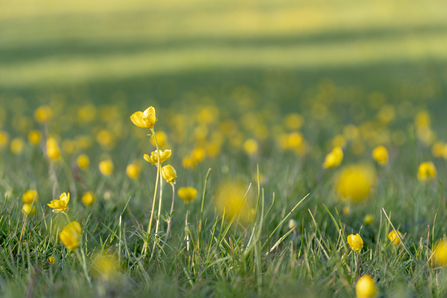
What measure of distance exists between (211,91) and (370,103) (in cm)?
226

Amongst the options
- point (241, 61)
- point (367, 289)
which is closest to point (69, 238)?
point (367, 289)

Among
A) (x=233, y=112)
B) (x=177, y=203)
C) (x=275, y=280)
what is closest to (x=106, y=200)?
(x=177, y=203)

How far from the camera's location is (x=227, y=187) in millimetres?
1759

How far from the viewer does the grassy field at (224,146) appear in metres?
1.15

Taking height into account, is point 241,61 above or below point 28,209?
above

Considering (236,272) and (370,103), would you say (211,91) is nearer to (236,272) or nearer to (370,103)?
(370,103)

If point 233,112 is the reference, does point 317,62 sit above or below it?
above

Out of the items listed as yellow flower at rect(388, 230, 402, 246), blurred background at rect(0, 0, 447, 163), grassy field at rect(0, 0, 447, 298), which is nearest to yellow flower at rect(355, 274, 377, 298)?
grassy field at rect(0, 0, 447, 298)

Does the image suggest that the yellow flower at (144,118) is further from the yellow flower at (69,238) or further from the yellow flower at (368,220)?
the yellow flower at (368,220)

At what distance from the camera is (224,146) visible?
3.26 meters

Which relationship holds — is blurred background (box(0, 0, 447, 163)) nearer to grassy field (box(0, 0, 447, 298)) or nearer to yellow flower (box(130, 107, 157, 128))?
grassy field (box(0, 0, 447, 298))

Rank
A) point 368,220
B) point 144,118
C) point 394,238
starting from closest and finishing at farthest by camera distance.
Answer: point 144,118 < point 394,238 < point 368,220

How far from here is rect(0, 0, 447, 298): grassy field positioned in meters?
1.15

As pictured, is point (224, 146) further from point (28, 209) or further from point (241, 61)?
point (241, 61)
